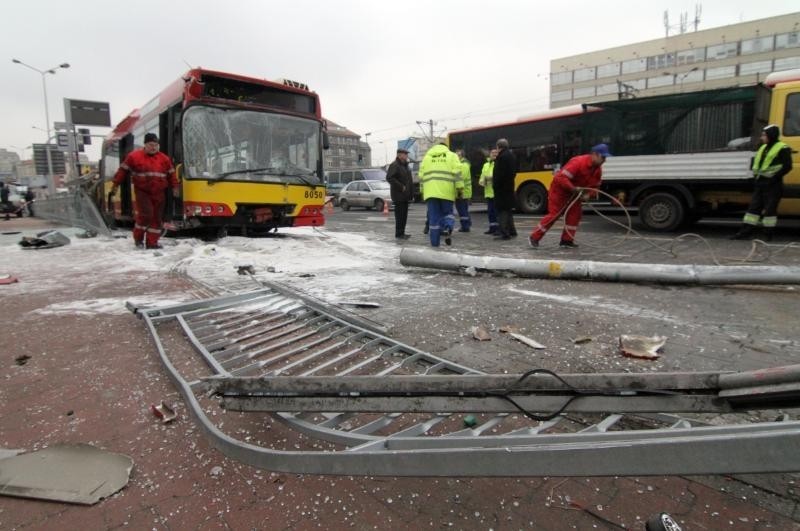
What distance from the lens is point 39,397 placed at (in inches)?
98.3

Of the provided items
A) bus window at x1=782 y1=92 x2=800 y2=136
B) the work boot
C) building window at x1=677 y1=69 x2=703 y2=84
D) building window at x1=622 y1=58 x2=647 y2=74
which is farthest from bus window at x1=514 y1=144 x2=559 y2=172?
building window at x1=622 y1=58 x2=647 y2=74

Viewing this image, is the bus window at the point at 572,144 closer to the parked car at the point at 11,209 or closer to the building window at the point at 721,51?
the parked car at the point at 11,209

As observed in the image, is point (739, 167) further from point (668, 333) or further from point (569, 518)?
point (569, 518)

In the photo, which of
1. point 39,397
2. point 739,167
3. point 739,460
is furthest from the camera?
point 739,167

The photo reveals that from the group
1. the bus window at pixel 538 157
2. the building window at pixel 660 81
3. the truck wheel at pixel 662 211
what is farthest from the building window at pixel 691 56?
the truck wheel at pixel 662 211

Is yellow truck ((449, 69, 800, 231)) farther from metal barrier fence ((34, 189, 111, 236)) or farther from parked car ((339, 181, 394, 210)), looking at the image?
metal barrier fence ((34, 189, 111, 236))

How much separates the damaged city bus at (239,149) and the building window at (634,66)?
60.1m

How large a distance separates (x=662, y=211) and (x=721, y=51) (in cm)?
5681

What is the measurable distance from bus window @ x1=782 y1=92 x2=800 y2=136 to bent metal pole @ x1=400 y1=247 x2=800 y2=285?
5.39m

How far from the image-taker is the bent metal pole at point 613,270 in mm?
4191

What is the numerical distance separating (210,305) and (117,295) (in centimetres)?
147

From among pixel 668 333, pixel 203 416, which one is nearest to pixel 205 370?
pixel 203 416

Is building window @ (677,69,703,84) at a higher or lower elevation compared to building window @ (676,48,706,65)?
lower

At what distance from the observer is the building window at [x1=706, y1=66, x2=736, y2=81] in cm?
5016
